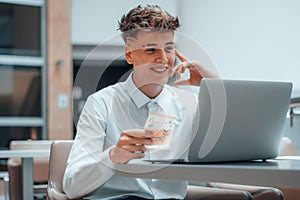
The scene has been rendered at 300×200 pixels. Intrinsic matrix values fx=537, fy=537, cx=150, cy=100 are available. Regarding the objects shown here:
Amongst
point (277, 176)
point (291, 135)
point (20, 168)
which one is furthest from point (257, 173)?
point (291, 135)

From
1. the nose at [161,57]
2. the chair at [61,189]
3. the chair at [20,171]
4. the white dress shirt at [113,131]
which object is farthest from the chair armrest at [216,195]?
the chair at [20,171]

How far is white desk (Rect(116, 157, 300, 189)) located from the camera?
0.98 meters

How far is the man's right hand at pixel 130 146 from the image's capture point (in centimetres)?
122

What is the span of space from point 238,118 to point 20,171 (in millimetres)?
2140

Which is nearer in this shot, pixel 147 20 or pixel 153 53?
pixel 153 53

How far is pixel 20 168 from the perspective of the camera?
3131 millimetres

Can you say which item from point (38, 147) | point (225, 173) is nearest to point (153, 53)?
point (225, 173)

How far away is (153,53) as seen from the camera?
146 cm

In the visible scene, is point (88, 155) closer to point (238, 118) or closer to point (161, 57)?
point (161, 57)

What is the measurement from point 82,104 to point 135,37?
38cm

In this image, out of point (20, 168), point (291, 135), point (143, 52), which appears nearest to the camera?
point (143, 52)

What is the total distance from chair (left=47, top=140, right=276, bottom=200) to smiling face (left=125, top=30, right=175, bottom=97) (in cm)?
65

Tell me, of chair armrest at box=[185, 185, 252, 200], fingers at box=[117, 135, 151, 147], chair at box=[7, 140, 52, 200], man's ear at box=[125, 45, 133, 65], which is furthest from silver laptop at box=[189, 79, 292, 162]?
chair at box=[7, 140, 52, 200]

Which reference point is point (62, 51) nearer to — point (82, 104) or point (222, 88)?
point (82, 104)
